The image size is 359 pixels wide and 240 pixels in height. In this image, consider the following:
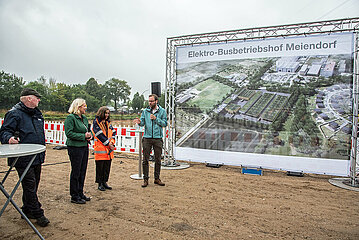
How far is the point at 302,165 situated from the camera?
6.43 meters

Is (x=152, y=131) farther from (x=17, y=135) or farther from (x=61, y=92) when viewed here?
(x=61, y=92)

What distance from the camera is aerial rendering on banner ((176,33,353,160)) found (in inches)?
242

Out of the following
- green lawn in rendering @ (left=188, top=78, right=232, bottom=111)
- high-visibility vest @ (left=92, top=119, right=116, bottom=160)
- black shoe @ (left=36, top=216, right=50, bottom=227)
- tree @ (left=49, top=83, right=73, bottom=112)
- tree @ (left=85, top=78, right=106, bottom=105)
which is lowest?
black shoe @ (left=36, top=216, right=50, bottom=227)

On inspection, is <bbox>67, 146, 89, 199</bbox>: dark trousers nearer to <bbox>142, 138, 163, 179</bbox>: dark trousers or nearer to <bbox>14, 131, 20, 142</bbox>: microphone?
<bbox>14, 131, 20, 142</bbox>: microphone

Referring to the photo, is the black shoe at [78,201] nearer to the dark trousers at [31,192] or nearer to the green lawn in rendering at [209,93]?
the dark trousers at [31,192]

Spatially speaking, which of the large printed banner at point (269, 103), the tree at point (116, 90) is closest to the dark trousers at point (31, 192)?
the large printed banner at point (269, 103)

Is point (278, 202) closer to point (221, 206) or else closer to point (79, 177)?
point (221, 206)

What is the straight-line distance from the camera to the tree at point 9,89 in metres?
29.1

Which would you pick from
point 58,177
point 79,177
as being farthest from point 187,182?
point 58,177

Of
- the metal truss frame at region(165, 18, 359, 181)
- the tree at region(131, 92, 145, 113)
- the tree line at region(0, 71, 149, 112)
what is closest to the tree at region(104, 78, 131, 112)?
the tree line at region(0, 71, 149, 112)

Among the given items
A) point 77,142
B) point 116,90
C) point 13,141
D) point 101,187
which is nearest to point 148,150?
point 101,187

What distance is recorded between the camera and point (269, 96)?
22.2ft

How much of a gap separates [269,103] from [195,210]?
4.18 metres

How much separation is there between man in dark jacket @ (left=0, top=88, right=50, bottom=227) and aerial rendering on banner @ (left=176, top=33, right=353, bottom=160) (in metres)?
5.07
